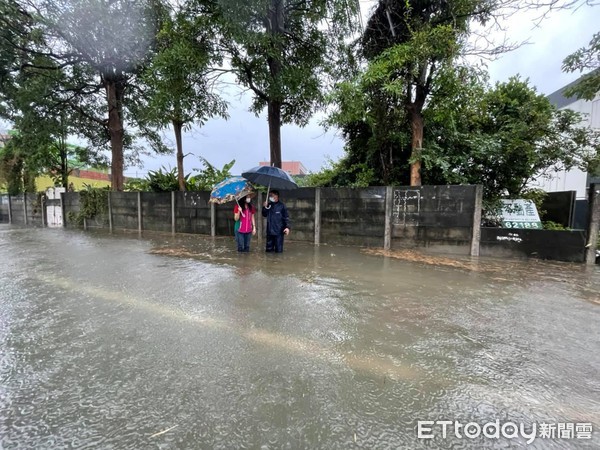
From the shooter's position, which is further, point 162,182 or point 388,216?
point 162,182

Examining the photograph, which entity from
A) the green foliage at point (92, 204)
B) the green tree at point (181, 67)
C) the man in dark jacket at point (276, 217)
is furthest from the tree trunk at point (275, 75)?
the green foliage at point (92, 204)

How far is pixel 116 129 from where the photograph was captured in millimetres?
13414

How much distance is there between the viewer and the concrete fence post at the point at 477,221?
672cm

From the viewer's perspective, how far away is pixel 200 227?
10.4 metres

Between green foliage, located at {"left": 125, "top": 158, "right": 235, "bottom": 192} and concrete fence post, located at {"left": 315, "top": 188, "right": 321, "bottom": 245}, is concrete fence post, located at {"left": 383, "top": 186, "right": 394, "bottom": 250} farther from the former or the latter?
green foliage, located at {"left": 125, "top": 158, "right": 235, "bottom": 192}

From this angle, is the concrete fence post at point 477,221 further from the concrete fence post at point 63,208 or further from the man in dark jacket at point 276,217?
the concrete fence post at point 63,208

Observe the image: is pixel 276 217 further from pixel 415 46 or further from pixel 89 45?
pixel 89 45

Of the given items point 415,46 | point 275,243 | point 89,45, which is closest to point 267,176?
point 275,243

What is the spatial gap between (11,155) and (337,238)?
18.7m

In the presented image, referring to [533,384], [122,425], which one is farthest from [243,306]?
[533,384]

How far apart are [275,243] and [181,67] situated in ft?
18.1

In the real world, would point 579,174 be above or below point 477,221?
above

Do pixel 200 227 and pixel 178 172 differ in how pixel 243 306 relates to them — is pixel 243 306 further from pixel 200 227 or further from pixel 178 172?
pixel 178 172

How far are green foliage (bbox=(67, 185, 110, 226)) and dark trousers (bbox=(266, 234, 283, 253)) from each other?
8975 millimetres
